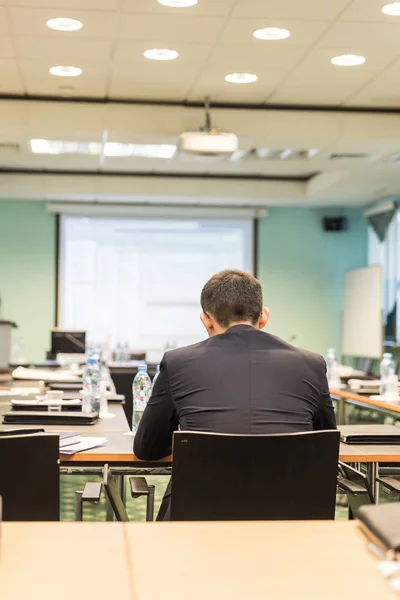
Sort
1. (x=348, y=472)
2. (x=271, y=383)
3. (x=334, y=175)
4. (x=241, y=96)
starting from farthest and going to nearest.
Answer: (x=334, y=175) < (x=241, y=96) < (x=348, y=472) < (x=271, y=383)

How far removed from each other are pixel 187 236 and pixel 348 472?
943cm

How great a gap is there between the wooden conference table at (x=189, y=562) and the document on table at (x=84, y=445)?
3.95 feet

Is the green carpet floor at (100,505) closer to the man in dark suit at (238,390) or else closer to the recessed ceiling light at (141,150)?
the man in dark suit at (238,390)

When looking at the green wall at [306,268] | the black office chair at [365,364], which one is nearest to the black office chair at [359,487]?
the black office chair at [365,364]

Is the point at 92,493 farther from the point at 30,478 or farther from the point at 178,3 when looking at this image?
the point at 178,3

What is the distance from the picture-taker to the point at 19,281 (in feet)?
37.9

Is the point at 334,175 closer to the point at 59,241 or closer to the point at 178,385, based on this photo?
the point at 59,241

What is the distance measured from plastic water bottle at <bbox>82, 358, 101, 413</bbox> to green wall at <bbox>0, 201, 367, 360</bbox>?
725 centimetres

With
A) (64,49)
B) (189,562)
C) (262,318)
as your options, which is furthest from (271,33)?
(189,562)

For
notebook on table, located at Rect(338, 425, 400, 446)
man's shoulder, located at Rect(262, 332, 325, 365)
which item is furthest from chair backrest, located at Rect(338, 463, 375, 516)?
man's shoulder, located at Rect(262, 332, 325, 365)

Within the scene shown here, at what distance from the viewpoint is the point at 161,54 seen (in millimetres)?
5879

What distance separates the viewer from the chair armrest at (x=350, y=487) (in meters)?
2.46

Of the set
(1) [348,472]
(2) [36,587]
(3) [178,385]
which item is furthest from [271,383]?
(2) [36,587]

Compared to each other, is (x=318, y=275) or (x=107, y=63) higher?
(x=107, y=63)
